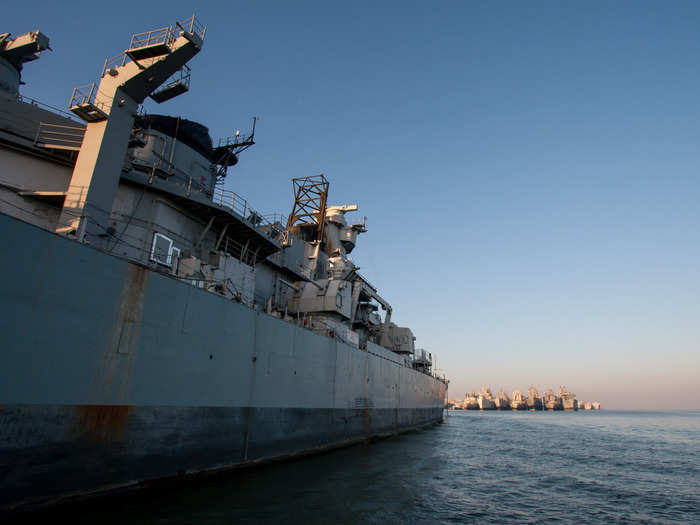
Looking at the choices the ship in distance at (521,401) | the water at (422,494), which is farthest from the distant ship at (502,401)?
the water at (422,494)

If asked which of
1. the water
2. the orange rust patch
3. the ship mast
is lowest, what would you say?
the water

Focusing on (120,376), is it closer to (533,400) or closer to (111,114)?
(111,114)

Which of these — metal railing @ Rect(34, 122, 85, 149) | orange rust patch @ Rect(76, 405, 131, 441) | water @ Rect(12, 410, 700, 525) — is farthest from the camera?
metal railing @ Rect(34, 122, 85, 149)

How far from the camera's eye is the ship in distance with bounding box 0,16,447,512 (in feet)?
22.4

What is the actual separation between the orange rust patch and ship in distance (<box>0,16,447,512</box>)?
0.03 meters

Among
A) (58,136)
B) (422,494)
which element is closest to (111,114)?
(58,136)

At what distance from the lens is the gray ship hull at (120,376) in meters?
6.60

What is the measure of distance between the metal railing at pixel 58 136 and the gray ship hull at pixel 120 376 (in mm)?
5180

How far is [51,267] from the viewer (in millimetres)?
7195

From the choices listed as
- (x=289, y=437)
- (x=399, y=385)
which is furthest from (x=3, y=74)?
(x=399, y=385)

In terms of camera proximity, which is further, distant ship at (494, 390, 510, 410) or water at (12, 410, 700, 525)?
distant ship at (494, 390, 510, 410)

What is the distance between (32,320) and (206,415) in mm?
4775

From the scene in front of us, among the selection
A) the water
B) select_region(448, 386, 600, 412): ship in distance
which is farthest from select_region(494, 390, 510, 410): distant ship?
the water

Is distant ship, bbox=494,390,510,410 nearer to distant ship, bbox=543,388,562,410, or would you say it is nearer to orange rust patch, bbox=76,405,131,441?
distant ship, bbox=543,388,562,410
